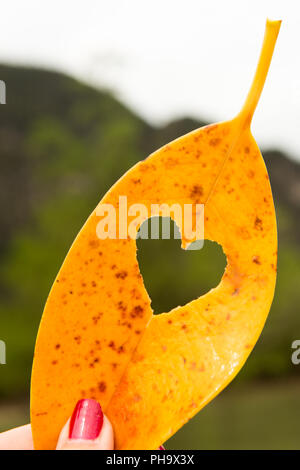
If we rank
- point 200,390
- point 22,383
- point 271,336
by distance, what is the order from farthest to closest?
1. point 271,336
2. point 22,383
3. point 200,390

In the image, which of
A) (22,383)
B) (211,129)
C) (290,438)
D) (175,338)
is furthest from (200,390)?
(22,383)

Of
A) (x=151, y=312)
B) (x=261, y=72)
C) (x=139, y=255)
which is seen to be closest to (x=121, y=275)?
(x=151, y=312)

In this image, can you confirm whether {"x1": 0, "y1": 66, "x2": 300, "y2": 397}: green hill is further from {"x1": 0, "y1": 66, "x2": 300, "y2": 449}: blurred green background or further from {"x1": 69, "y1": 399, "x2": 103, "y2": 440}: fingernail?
{"x1": 69, "y1": 399, "x2": 103, "y2": 440}: fingernail

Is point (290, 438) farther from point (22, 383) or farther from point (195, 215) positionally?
point (195, 215)

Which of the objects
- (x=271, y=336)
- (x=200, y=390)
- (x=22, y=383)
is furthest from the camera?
(x=271, y=336)

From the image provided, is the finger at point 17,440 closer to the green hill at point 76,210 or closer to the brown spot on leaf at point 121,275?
the brown spot on leaf at point 121,275

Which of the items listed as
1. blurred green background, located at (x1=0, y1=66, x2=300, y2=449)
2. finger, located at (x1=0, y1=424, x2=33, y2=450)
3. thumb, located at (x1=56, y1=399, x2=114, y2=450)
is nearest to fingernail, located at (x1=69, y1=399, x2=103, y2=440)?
thumb, located at (x1=56, y1=399, x2=114, y2=450)

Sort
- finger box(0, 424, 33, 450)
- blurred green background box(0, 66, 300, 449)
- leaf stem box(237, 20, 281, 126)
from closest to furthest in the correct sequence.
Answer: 1. leaf stem box(237, 20, 281, 126)
2. finger box(0, 424, 33, 450)
3. blurred green background box(0, 66, 300, 449)
